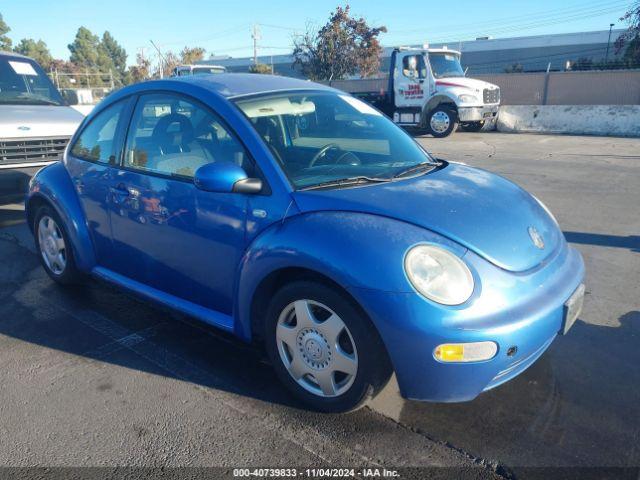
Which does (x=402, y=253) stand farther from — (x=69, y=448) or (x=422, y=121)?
(x=422, y=121)

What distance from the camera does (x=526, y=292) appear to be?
251cm

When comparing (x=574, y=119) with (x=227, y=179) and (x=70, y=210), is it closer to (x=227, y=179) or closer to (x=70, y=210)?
(x=70, y=210)

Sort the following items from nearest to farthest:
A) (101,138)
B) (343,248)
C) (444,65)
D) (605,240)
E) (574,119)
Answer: (343,248)
(101,138)
(605,240)
(444,65)
(574,119)

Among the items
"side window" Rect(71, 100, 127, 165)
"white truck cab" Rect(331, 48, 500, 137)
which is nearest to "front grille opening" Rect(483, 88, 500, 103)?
"white truck cab" Rect(331, 48, 500, 137)

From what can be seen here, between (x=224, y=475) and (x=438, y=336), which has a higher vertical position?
(x=438, y=336)

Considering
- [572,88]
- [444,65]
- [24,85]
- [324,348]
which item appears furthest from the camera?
[572,88]

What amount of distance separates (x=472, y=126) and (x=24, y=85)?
47.4ft

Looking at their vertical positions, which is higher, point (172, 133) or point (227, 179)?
point (172, 133)

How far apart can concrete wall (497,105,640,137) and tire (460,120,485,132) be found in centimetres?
100

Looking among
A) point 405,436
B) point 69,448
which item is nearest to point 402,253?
point 405,436

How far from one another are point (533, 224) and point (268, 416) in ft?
5.71

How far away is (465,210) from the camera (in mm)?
2773

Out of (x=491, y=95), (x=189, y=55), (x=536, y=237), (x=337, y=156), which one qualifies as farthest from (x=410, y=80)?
(x=189, y=55)

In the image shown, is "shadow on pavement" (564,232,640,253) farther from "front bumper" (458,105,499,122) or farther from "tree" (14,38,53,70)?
"tree" (14,38,53,70)
